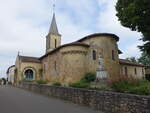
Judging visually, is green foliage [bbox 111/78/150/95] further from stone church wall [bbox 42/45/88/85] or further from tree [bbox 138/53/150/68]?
tree [bbox 138/53/150/68]

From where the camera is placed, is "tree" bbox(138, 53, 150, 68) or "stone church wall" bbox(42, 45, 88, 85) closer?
"stone church wall" bbox(42, 45, 88, 85)

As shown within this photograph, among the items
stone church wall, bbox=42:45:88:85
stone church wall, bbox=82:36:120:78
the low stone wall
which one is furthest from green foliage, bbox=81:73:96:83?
the low stone wall

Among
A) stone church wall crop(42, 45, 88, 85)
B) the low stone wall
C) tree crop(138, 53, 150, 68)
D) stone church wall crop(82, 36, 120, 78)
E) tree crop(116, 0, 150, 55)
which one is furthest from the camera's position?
tree crop(138, 53, 150, 68)

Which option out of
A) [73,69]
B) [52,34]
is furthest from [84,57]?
[52,34]

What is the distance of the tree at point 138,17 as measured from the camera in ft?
46.2

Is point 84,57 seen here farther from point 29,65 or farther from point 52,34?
point 52,34

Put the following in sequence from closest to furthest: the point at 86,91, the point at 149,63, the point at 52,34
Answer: the point at 86,91 → the point at 52,34 → the point at 149,63

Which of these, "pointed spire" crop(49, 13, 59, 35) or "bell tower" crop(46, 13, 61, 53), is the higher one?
"pointed spire" crop(49, 13, 59, 35)

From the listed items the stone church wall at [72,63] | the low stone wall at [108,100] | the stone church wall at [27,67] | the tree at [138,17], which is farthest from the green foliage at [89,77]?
the stone church wall at [27,67]

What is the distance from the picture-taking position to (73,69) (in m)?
25.7

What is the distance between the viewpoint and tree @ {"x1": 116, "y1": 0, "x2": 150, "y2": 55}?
46.2 ft

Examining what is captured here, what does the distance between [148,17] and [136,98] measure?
998 cm

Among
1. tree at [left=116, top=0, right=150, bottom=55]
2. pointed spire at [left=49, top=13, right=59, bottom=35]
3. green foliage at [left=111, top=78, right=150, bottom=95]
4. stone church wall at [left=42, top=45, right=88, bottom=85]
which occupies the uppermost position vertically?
pointed spire at [left=49, top=13, right=59, bottom=35]

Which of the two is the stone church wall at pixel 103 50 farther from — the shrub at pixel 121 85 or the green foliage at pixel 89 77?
the shrub at pixel 121 85
